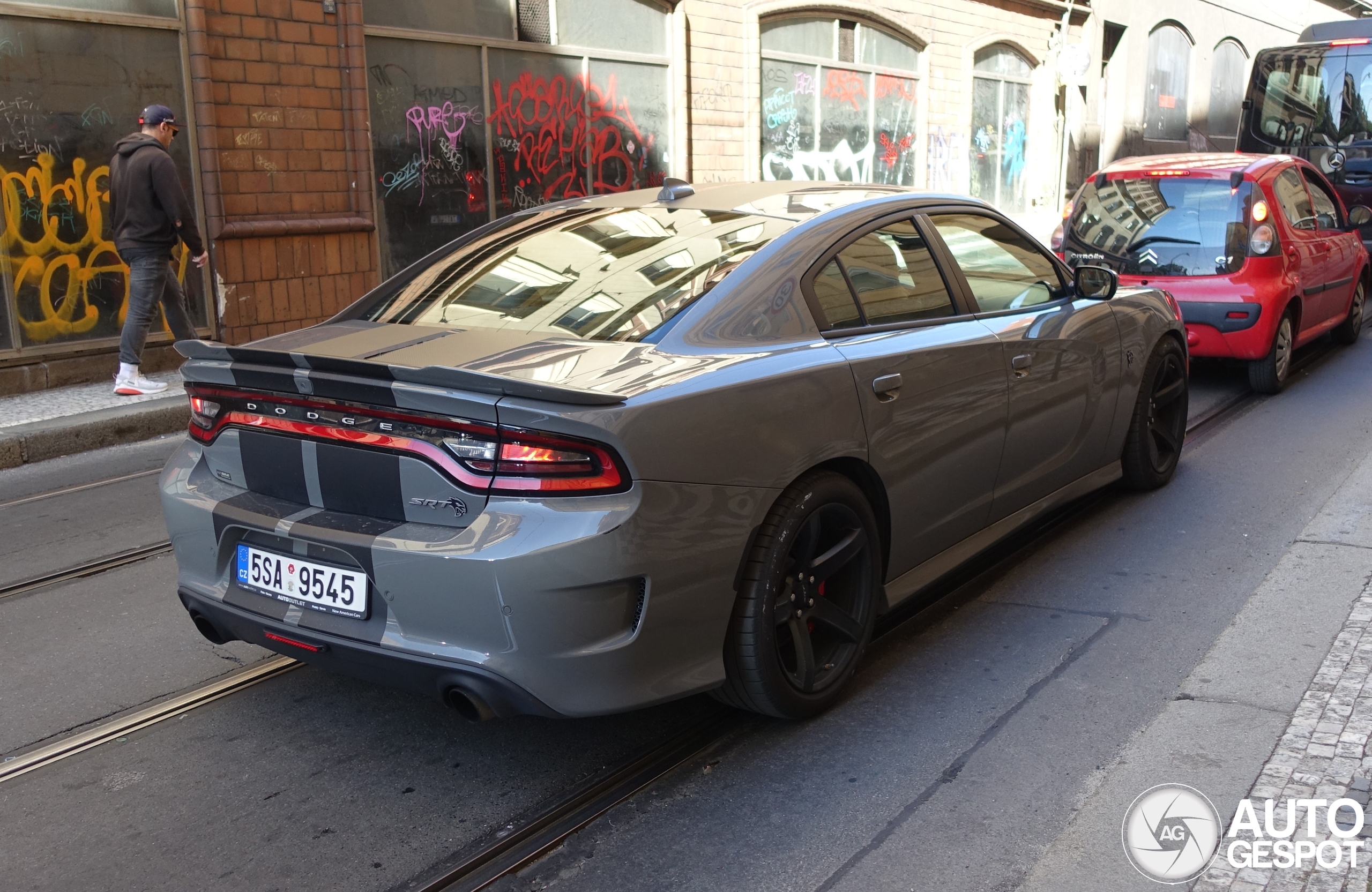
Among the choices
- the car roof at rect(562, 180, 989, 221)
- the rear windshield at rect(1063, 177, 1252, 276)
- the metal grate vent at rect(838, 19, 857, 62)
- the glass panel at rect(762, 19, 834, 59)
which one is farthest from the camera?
the metal grate vent at rect(838, 19, 857, 62)

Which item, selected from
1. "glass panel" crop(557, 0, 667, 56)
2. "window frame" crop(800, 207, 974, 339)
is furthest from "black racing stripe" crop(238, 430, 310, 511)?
"glass panel" crop(557, 0, 667, 56)

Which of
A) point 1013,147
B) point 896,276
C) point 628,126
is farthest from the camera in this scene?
point 1013,147

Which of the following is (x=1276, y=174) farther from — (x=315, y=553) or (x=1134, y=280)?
(x=315, y=553)

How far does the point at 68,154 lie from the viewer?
8.89 m

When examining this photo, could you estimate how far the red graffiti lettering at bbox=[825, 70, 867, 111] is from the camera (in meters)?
16.7

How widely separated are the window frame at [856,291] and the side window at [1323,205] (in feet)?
20.0

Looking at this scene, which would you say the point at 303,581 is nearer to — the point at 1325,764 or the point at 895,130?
the point at 1325,764

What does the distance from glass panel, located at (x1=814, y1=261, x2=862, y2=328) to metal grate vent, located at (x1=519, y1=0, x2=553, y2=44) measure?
933 cm

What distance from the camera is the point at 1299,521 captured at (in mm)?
5504

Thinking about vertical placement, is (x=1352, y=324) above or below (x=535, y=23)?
below

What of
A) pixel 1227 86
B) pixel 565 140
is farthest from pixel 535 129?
pixel 1227 86

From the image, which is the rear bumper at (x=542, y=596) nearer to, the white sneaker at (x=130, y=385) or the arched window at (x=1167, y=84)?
the white sneaker at (x=130, y=385)

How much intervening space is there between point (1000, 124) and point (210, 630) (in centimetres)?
1986

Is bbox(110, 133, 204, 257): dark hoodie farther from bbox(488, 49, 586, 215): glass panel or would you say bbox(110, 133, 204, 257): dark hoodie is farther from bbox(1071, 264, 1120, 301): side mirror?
bbox(1071, 264, 1120, 301): side mirror
